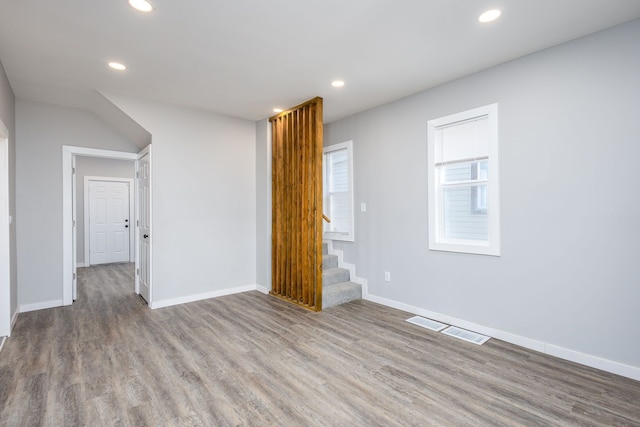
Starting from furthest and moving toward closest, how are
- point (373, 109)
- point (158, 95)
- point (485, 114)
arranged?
point (373, 109) < point (158, 95) < point (485, 114)

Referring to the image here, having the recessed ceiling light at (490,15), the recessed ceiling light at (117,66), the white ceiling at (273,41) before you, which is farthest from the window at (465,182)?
the recessed ceiling light at (117,66)

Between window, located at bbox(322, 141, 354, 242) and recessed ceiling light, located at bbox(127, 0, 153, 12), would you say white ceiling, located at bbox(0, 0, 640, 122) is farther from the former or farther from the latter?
window, located at bbox(322, 141, 354, 242)

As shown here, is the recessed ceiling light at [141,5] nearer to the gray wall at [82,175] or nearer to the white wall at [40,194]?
the white wall at [40,194]

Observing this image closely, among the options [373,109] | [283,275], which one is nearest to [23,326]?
[283,275]

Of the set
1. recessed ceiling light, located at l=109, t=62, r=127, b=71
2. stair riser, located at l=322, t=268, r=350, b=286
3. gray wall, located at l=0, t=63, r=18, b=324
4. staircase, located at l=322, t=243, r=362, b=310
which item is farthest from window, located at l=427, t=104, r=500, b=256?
gray wall, located at l=0, t=63, r=18, b=324

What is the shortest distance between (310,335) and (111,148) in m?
3.92

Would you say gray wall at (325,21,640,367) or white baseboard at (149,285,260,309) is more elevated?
gray wall at (325,21,640,367)

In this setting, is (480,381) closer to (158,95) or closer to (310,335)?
(310,335)

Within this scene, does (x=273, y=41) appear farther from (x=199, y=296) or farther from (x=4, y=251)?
(x=199, y=296)

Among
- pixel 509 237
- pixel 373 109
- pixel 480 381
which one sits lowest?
pixel 480 381

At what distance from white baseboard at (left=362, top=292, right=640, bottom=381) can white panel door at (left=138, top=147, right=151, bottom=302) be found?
3536mm

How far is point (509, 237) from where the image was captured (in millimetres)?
3076

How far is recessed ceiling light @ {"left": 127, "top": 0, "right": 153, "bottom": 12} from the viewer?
2.16m

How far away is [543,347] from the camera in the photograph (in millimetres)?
2850
